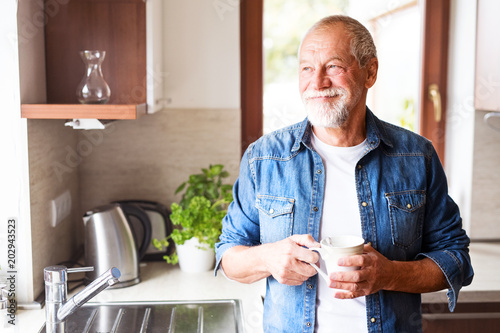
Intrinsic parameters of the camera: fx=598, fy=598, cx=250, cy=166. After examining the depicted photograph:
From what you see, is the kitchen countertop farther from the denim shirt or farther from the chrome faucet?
the denim shirt

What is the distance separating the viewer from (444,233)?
1.48 m

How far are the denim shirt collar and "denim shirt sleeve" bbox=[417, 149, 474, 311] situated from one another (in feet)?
0.46

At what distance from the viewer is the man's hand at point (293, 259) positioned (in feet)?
4.16

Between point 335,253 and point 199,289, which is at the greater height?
point 335,253

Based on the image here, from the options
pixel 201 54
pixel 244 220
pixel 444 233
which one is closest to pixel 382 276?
pixel 444 233

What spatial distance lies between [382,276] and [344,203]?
219 millimetres

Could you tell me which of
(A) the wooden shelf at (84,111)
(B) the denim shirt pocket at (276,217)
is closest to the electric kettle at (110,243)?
(A) the wooden shelf at (84,111)

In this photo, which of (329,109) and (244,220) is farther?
(244,220)

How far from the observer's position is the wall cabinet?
6.59 ft

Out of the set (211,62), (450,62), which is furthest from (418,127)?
(211,62)

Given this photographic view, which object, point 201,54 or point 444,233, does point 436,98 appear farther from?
point 444,233

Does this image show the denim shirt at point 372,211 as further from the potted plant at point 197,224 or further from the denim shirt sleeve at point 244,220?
the potted plant at point 197,224

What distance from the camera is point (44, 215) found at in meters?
1.90

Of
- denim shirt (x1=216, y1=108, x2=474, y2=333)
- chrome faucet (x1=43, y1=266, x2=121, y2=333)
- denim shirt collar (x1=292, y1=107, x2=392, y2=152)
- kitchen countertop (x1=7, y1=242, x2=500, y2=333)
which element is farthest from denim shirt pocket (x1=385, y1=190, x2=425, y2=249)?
chrome faucet (x1=43, y1=266, x2=121, y2=333)
